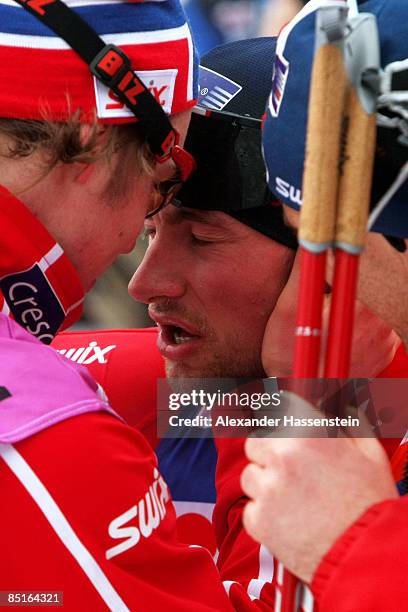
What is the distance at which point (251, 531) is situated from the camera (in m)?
1.42

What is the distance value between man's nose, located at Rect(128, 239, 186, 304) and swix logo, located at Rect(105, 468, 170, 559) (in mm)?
1050

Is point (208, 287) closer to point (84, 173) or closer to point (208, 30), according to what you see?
point (84, 173)

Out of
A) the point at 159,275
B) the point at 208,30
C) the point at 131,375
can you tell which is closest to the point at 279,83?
the point at 159,275

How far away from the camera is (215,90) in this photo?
258 cm

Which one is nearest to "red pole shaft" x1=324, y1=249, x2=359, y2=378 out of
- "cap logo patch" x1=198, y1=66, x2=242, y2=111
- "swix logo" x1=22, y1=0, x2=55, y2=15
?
"swix logo" x1=22, y1=0, x2=55, y2=15

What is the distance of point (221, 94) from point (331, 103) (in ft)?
4.27

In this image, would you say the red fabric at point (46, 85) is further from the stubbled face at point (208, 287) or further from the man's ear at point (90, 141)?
the stubbled face at point (208, 287)

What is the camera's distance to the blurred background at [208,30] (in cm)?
509

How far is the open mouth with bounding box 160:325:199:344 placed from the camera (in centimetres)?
283

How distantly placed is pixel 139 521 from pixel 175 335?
1.23 metres

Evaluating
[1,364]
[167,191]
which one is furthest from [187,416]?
[1,364]

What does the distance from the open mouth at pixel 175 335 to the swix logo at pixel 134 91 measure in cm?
96

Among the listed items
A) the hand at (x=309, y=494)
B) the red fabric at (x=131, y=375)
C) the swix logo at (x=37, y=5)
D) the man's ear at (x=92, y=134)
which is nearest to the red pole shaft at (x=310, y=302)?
the hand at (x=309, y=494)

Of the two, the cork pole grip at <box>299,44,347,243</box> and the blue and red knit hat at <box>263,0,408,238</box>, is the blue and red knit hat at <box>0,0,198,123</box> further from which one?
the cork pole grip at <box>299,44,347,243</box>
